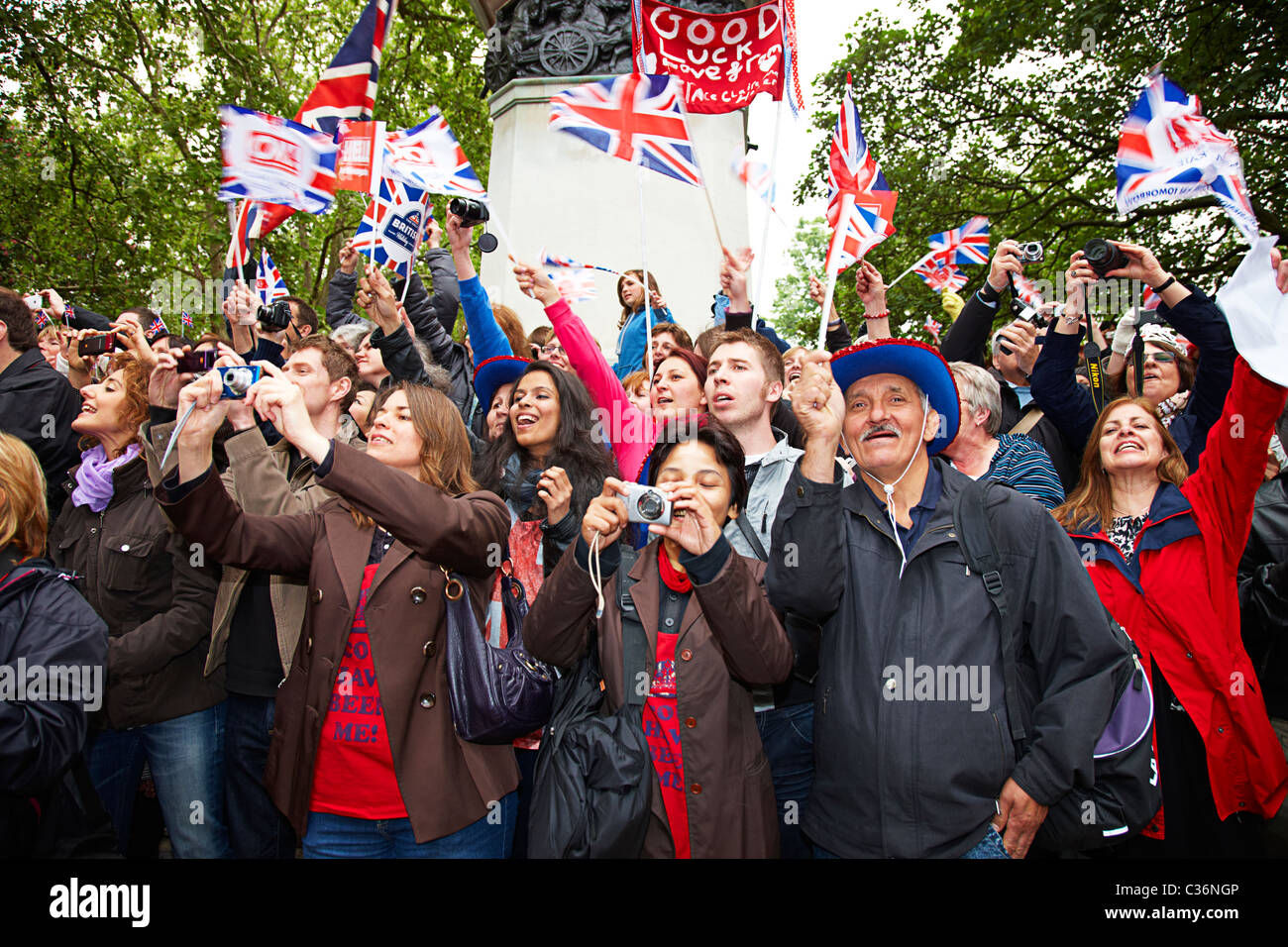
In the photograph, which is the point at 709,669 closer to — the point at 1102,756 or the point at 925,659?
the point at 925,659

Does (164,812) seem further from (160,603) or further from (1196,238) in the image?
(1196,238)

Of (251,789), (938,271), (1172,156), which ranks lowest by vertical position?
(251,789)

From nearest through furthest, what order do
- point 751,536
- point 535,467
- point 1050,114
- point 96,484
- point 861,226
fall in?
point 751,536 → point 96,484 → point 535,467 → point 861,226 → point 1050,114

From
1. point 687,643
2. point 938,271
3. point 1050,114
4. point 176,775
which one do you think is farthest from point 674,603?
point 1050,114

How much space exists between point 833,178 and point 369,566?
11.0 ft

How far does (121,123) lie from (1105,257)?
17655mm

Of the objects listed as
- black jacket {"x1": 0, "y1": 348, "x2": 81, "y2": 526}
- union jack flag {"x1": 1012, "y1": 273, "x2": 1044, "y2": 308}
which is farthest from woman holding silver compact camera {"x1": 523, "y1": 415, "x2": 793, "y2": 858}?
black jacket {"x1": 0, "y1": 348, "x2": 81, "y2": 526}

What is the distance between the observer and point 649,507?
8.86ft

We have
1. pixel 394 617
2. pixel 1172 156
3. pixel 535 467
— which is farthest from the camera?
pixel 1172 156

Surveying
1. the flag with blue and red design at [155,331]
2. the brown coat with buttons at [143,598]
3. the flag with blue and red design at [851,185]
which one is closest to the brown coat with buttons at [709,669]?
the brown coat with buttons at [143,598]

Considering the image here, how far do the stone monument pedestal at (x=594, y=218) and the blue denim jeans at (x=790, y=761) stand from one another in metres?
5.77

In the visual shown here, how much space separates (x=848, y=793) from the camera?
2.78m

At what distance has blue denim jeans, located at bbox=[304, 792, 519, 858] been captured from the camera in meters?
3.11

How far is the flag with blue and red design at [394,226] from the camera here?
5.84 metres
